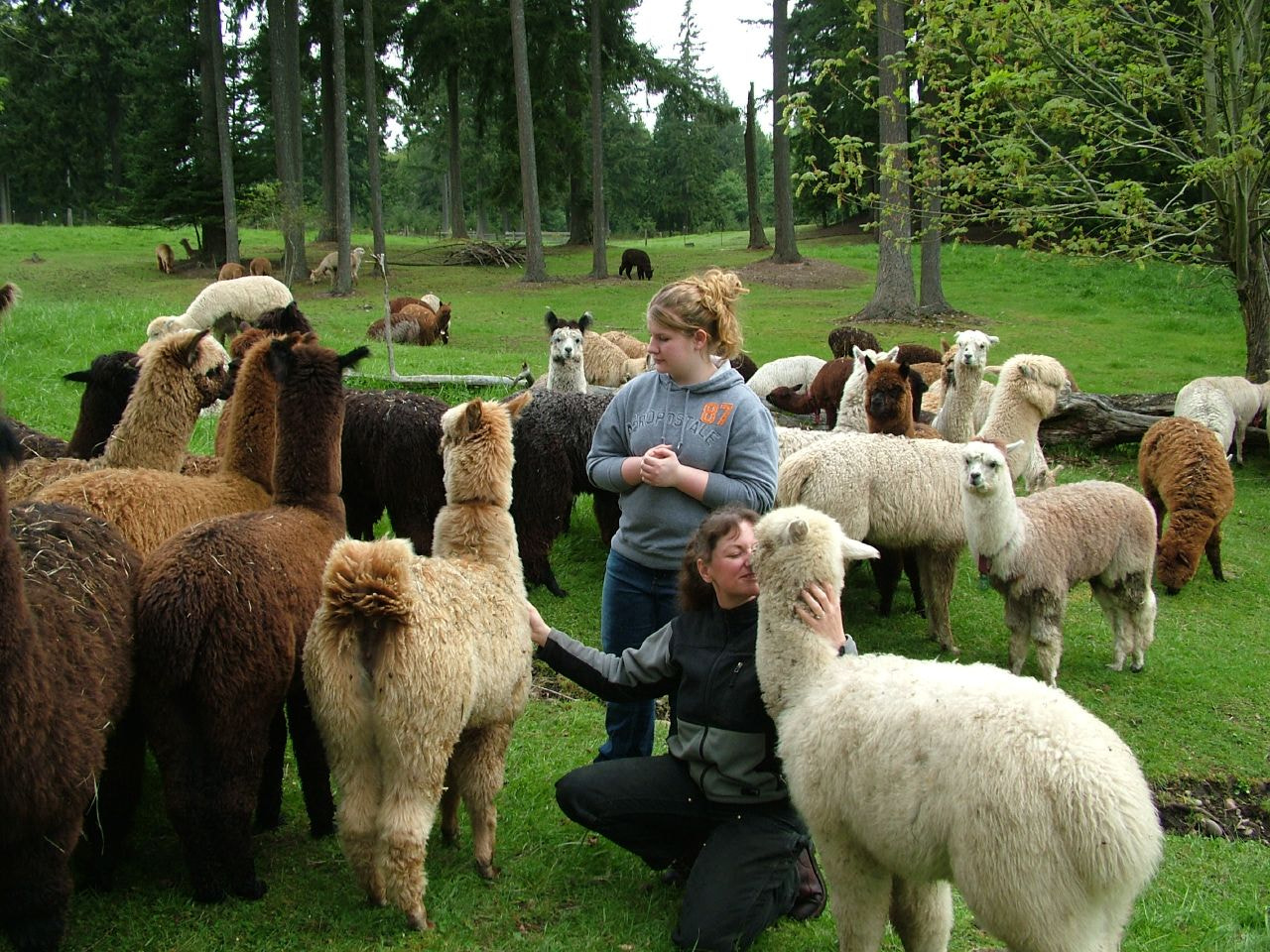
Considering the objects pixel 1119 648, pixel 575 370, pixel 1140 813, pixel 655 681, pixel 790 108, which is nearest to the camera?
pixel 1140 813

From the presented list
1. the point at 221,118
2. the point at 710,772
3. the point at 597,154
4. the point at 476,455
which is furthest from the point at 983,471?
the point at 597,154

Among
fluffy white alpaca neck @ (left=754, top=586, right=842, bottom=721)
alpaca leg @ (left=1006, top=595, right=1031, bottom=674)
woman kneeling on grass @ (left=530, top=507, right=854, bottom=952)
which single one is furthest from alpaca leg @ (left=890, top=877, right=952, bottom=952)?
alpaca leg @ (left=1006, top=595, right=1031, bottom=674)

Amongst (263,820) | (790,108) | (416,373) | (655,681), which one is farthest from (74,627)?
(790,108)

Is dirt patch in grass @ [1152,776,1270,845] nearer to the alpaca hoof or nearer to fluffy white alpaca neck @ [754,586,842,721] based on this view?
fluffy white alpaca neck @ [754,586,842,721]

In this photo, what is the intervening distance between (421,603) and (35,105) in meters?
55.9

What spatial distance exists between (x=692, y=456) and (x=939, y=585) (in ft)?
14.1

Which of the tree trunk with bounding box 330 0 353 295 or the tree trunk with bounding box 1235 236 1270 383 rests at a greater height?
the tree trunk with bounding box 330 0 353 295

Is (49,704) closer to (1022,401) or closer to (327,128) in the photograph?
(1022,401)

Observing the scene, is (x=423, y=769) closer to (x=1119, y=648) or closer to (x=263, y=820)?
(x=263, y=820)

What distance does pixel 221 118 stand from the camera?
93.2 feet

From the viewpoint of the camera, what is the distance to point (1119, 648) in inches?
309

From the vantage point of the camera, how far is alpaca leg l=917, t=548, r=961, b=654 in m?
7.93

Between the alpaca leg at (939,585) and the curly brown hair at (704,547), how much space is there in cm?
436

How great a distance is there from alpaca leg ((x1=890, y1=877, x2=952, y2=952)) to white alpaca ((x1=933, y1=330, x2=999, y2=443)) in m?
6.97
